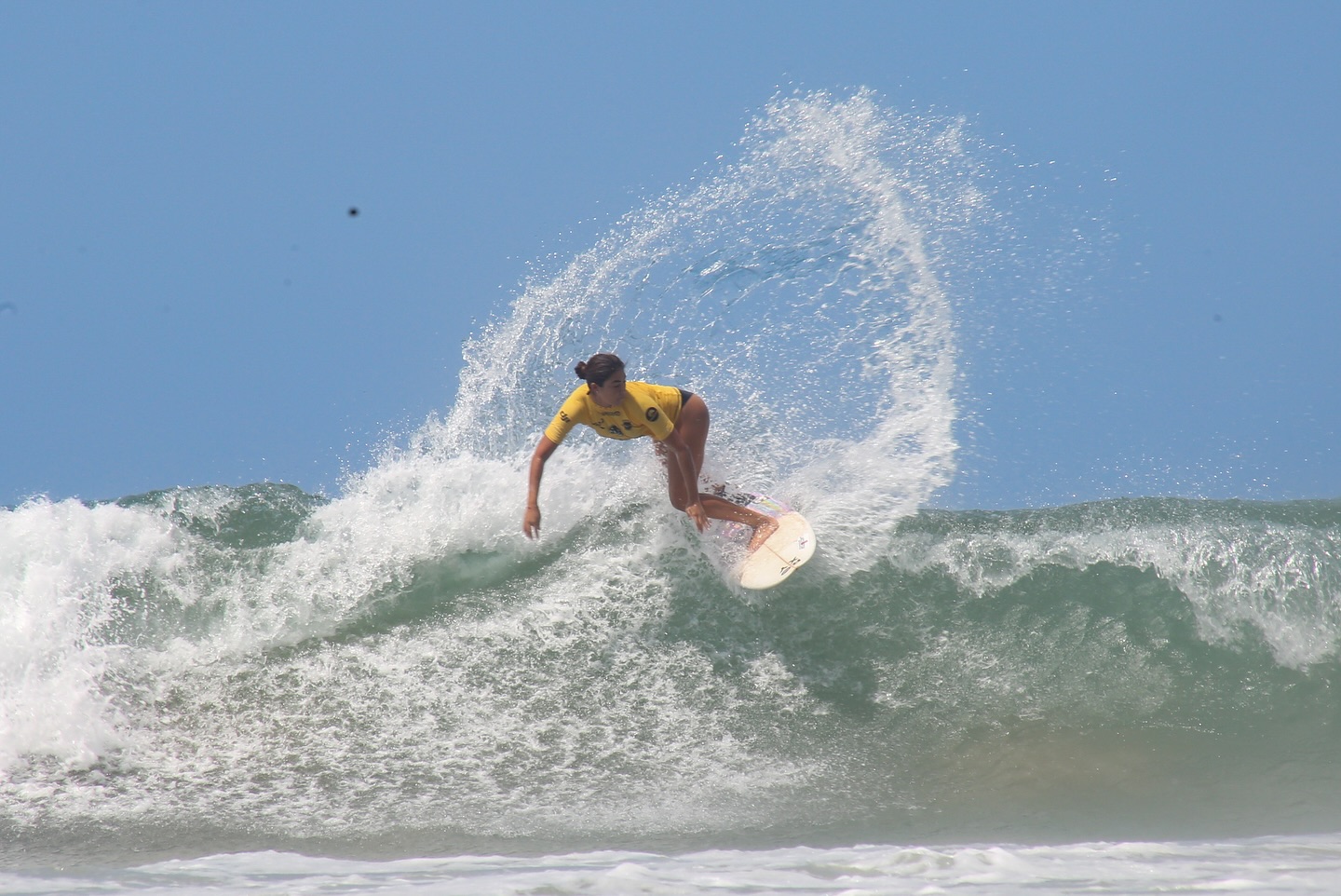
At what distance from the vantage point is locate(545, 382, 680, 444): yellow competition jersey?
479 cm

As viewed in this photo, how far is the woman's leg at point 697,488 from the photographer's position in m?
5.33

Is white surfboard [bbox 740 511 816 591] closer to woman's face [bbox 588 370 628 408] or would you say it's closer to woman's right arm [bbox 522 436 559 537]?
woman's right arm [bbox 522 436 559 537]

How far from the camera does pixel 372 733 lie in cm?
477

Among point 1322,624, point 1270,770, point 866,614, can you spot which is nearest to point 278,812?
point 866,614

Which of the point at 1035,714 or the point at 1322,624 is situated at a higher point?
the point at 1322,624

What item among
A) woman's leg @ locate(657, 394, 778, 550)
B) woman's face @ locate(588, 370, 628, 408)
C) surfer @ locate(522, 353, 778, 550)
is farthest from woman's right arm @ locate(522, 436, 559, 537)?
woman's leg @ locate(657, 394, 778, 550)

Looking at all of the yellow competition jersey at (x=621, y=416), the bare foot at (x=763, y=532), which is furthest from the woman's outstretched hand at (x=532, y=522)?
the bare foot at (x=763, y=532)

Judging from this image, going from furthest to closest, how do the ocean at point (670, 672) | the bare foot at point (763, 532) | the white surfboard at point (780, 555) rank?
the bare foot at point (763, 532) < the white surfboard at point (780, 555) < the ocean at point (670, 672)

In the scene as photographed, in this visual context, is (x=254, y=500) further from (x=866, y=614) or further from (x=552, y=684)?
(x=866, y=614)

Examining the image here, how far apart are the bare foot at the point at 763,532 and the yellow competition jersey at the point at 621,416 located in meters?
1.33

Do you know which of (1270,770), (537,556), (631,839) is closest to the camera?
(631,839)

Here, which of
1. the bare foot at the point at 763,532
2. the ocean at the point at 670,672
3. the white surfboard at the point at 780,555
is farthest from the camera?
the bare foot at the point at 763,532

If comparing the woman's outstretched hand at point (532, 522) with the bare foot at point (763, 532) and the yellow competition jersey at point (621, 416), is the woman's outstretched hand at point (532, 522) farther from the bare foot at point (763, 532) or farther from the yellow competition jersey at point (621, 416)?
the bare foot at point (763, 532)

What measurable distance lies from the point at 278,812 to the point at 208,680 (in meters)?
1.52
